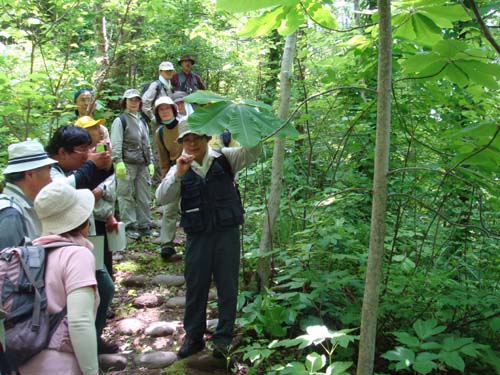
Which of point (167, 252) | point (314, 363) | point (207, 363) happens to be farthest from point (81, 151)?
point (167, 252)

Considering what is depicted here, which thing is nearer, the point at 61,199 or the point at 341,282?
the point at 61,199

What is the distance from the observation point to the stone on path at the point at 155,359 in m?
3.61

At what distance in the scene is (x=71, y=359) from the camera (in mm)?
1918

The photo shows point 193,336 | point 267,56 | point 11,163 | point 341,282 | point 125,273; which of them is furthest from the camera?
point 267,56

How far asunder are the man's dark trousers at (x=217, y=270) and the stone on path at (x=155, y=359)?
0.42 meters

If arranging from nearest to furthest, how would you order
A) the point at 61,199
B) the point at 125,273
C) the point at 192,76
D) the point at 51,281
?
the point at 51,281
the point at 61,199
the point at 125,273
the point at 192,76

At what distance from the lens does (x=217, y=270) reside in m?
3.56

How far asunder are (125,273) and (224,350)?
2.41 m

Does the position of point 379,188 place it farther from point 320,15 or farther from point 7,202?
point 7,202

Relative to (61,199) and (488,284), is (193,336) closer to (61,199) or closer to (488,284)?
(61,199)

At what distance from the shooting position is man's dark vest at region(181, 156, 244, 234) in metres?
3.42

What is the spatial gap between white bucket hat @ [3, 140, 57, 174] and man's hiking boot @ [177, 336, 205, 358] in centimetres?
194

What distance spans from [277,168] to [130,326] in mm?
2153

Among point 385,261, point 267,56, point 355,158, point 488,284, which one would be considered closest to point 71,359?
point 385,261
